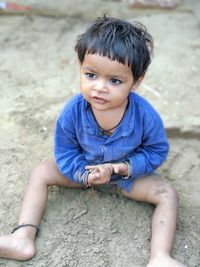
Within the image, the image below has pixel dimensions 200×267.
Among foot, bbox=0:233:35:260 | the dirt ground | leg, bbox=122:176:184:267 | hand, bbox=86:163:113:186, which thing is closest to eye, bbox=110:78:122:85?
hand, bbox=86:163:113:186

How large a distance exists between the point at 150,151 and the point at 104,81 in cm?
49

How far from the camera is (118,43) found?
2.03 meters

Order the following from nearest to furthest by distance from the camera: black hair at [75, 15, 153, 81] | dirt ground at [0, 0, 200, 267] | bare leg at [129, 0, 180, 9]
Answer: black hair at [75, 15, 153, 81]
dirt ground at [0, 0, 200, 267]
bare leg at [129, 0, 180, 9]

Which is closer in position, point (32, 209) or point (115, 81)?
point (115, 81)

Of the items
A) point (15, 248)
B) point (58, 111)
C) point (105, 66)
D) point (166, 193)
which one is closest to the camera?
point (105, 66)

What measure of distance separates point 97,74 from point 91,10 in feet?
7.64

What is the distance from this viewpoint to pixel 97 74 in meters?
2.07

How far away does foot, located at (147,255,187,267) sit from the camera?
83.0 inches

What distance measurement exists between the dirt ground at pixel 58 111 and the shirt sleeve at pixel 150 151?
238 mm

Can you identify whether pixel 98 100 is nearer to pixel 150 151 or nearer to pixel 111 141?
pixel 111 141

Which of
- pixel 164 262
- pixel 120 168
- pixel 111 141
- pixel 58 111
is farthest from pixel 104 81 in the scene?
pixel 58 111

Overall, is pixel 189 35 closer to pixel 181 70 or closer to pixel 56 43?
pixel 181 70

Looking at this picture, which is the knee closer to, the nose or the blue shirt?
the blue shirt

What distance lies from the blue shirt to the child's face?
0.53 ft
